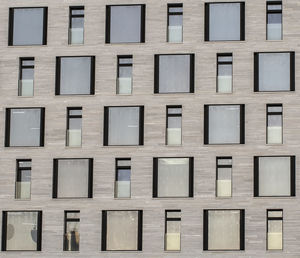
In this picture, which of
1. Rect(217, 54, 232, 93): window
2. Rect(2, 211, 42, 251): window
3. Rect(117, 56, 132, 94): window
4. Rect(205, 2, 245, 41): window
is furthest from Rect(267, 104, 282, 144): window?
Rect(2, 211, 42, 251): window

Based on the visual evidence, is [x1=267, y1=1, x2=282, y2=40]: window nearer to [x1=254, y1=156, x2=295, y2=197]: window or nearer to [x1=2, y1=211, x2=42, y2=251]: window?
[x1=254, y1=156, x2=295, y2=197]: window

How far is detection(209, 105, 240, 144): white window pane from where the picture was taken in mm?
45625

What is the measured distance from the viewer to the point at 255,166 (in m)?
45.1

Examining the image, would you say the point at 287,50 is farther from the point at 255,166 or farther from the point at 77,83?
the point at 77,83

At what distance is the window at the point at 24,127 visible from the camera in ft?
153

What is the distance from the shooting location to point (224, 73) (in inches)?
1821

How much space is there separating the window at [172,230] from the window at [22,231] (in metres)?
6.09

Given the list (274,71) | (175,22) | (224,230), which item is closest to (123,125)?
(175,22)

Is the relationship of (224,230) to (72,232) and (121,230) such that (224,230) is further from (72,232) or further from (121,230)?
(72,232)

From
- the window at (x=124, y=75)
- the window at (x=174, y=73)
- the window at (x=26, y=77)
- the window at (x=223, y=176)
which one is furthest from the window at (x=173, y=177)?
the window at (x=26, y=77)

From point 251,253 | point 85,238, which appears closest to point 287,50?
point 251,253

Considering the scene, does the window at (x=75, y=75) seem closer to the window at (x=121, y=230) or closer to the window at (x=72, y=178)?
the window at (x=72, y=178)

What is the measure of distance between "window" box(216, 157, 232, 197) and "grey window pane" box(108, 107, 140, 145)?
163 inches

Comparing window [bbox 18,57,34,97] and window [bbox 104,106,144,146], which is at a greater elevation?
window [bbox 18,57,34,97]
